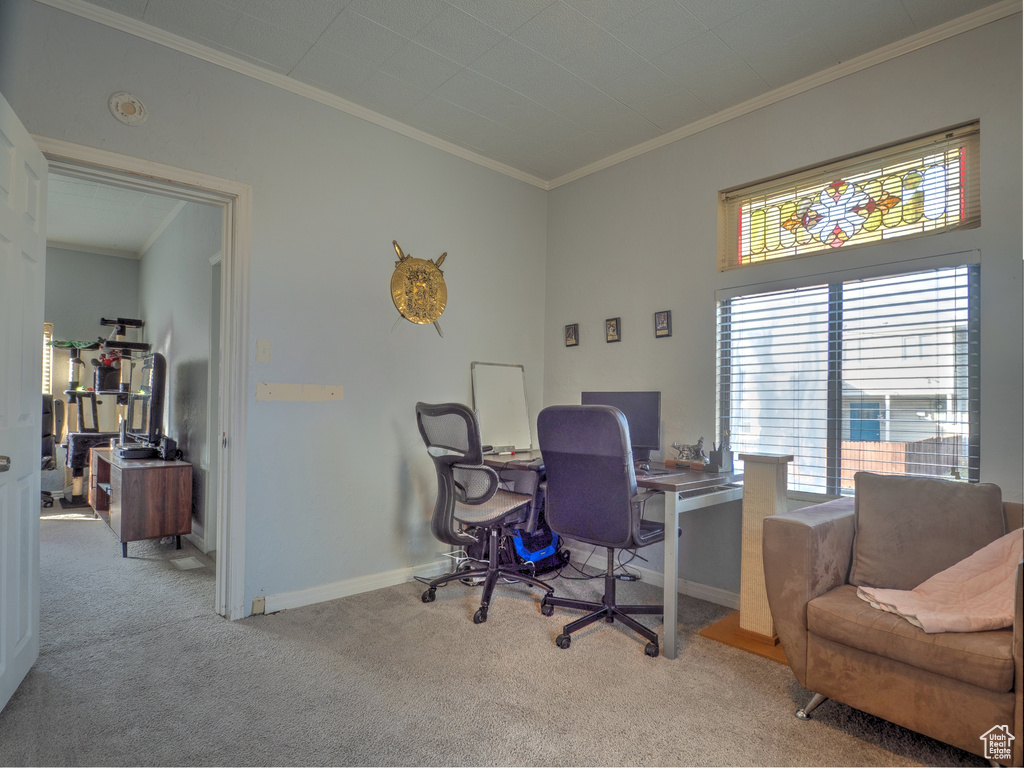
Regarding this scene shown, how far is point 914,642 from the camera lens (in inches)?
66.9

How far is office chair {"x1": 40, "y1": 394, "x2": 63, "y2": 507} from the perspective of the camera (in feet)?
15.8

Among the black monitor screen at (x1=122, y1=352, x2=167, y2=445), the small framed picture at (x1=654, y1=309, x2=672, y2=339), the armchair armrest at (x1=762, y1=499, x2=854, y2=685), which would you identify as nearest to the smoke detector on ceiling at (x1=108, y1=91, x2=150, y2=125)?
the black monitor screen at (x1=122, y1=352, x2=167, y2=445)

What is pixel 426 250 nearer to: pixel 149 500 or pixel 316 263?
pixel 316 263

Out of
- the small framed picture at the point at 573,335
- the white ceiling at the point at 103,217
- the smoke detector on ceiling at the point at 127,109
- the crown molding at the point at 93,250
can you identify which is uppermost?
the white ceiling at the point at 103,217

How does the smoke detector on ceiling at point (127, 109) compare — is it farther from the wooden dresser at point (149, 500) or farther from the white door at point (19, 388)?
the wooden dresser at point (149, 500)

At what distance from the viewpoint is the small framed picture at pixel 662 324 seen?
11.4 ft

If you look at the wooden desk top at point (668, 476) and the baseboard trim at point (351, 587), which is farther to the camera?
the baseboard trim at point (351, 587)

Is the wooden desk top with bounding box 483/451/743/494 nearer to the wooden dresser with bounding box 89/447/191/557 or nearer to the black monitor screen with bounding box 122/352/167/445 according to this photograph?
the wooden dresser with bounding box 89/447/191/557

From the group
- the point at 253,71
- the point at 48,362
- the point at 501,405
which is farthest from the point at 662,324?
the point at 48,362

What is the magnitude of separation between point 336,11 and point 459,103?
880 millimetres

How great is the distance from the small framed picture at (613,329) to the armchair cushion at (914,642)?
6.78 ft

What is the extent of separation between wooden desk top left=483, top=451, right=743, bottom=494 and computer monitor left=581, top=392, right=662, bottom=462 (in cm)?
11

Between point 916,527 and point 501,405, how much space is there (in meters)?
2.44

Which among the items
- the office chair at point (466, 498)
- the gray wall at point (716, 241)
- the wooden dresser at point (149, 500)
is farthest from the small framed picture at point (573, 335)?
the wooden dresser at point (149, 500)
